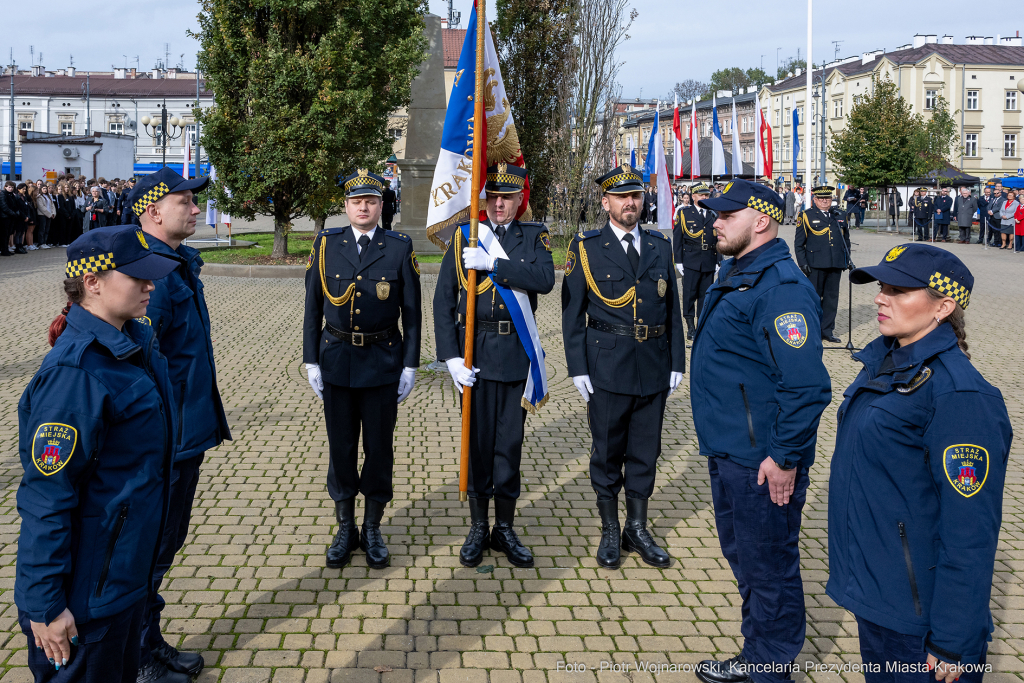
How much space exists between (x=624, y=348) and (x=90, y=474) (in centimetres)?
322

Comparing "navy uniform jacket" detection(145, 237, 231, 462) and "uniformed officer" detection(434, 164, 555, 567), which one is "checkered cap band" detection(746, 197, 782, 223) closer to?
"uniformed officer" detection(434, 164, 555, 567)

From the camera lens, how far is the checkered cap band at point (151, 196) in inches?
164

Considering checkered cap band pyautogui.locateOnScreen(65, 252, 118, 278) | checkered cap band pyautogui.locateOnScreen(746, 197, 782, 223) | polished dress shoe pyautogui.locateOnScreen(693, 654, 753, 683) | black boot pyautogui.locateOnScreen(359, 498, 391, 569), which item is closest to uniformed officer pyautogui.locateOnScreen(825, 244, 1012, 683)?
checkered cap band pyautogui.locateOnScreen(746, 197, 782, 223)

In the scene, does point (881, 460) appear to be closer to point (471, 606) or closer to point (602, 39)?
point (471, 606)

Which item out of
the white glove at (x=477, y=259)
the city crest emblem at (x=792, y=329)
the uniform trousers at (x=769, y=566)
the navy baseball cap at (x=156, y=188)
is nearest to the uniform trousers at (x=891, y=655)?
the uniform trousers at (x=769, y=566)

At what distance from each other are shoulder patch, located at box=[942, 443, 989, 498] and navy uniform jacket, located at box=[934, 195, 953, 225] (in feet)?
112

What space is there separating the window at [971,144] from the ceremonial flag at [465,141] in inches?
3126

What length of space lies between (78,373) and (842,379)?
30.2 feet

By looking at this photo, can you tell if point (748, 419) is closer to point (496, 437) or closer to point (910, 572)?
point (910, 572)

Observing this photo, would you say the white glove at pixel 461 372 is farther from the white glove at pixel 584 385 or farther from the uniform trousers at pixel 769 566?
the uniform trousers at pixel 769 566

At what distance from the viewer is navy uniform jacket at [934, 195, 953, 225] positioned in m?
33.1

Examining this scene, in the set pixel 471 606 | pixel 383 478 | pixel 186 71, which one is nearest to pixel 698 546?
pixel 471 606

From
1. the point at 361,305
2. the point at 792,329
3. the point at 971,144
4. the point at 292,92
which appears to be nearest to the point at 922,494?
the point at 792,329

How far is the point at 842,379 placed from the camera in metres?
10.3
